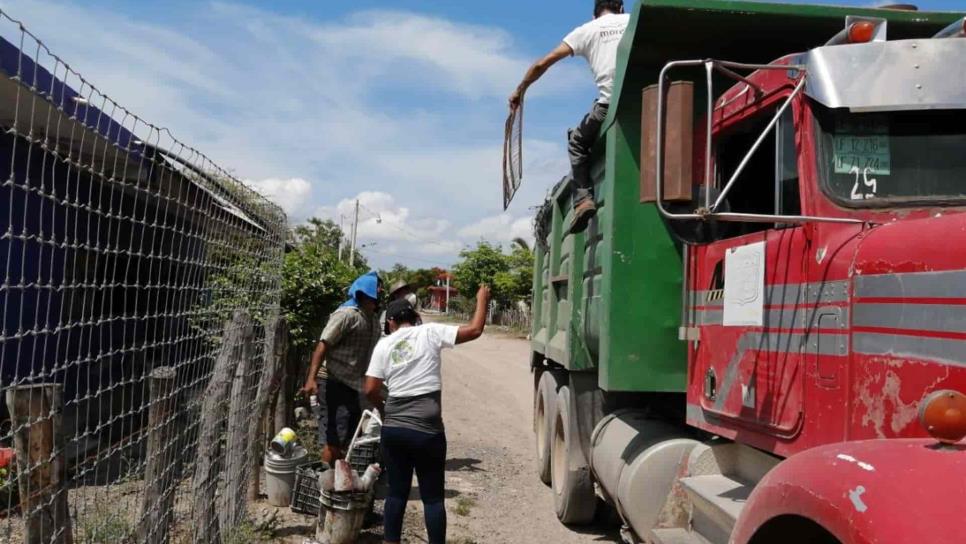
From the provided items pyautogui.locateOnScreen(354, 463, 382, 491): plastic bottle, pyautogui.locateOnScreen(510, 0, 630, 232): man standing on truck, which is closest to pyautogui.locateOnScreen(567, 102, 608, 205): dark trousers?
pyautogui.locateOnScreen(510, 0, 630, 232): man standing on truck

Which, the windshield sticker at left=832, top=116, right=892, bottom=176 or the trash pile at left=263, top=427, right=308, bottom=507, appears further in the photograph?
the trash pile at left=263, top=427, right=308, bottom=507

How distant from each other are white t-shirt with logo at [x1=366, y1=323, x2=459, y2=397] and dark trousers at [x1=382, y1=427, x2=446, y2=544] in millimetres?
267

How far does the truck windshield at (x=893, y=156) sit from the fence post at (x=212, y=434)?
3400 millimetres

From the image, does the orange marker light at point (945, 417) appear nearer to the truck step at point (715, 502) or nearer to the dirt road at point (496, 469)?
the truck step at point (715, 502)

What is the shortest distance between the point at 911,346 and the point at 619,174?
2.27 metres

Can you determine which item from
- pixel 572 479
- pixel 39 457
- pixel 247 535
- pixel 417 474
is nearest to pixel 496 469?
pixel 572 479

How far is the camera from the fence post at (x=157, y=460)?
12.2 feet

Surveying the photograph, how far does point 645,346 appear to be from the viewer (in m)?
4.59

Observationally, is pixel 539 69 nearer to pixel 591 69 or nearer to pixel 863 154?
pixel 591 69

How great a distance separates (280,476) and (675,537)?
3273 millimetres

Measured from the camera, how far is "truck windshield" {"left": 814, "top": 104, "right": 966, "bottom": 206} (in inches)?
119

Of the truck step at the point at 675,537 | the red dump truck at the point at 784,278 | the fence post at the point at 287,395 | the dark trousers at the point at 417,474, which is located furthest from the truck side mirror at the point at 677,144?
the fence post at the point at 287,395

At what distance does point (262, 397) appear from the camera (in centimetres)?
610

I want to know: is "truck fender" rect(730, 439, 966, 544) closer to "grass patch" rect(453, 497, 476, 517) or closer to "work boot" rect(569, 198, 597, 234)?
"work boot" rect(569, 198, 597, 234)
